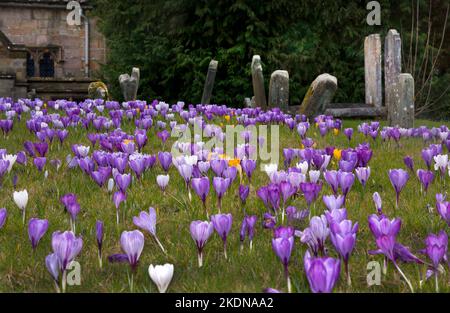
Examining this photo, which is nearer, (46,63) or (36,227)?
(36,227)

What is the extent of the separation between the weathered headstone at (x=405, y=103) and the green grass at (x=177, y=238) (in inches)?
222

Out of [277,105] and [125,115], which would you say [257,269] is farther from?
[277,105]

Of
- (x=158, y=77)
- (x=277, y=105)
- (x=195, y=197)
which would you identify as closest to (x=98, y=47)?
(x=158, y=77)

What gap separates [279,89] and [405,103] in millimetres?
2351

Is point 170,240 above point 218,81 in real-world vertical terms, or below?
below

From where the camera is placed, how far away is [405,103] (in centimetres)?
1045

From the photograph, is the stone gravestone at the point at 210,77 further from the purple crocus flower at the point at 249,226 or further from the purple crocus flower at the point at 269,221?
the purple crocus flower at the point at 249,226

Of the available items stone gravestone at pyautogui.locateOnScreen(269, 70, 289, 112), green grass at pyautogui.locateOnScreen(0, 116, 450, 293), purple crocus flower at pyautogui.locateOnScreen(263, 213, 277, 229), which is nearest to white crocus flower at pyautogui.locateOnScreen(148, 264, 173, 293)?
green grass at pyautogui.locateOnScreen(0, 116, 450, 293)

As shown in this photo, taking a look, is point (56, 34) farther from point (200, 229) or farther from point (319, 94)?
point (200, 229)

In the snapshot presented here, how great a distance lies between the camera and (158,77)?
2248cm

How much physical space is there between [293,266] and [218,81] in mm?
19002

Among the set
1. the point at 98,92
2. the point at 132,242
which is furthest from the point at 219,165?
the point at 98,92

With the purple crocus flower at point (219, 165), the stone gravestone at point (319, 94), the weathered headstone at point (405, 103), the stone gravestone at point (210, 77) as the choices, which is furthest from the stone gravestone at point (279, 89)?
the purple crocus flower at point (219, 165)

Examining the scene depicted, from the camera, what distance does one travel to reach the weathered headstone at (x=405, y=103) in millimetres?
10391
